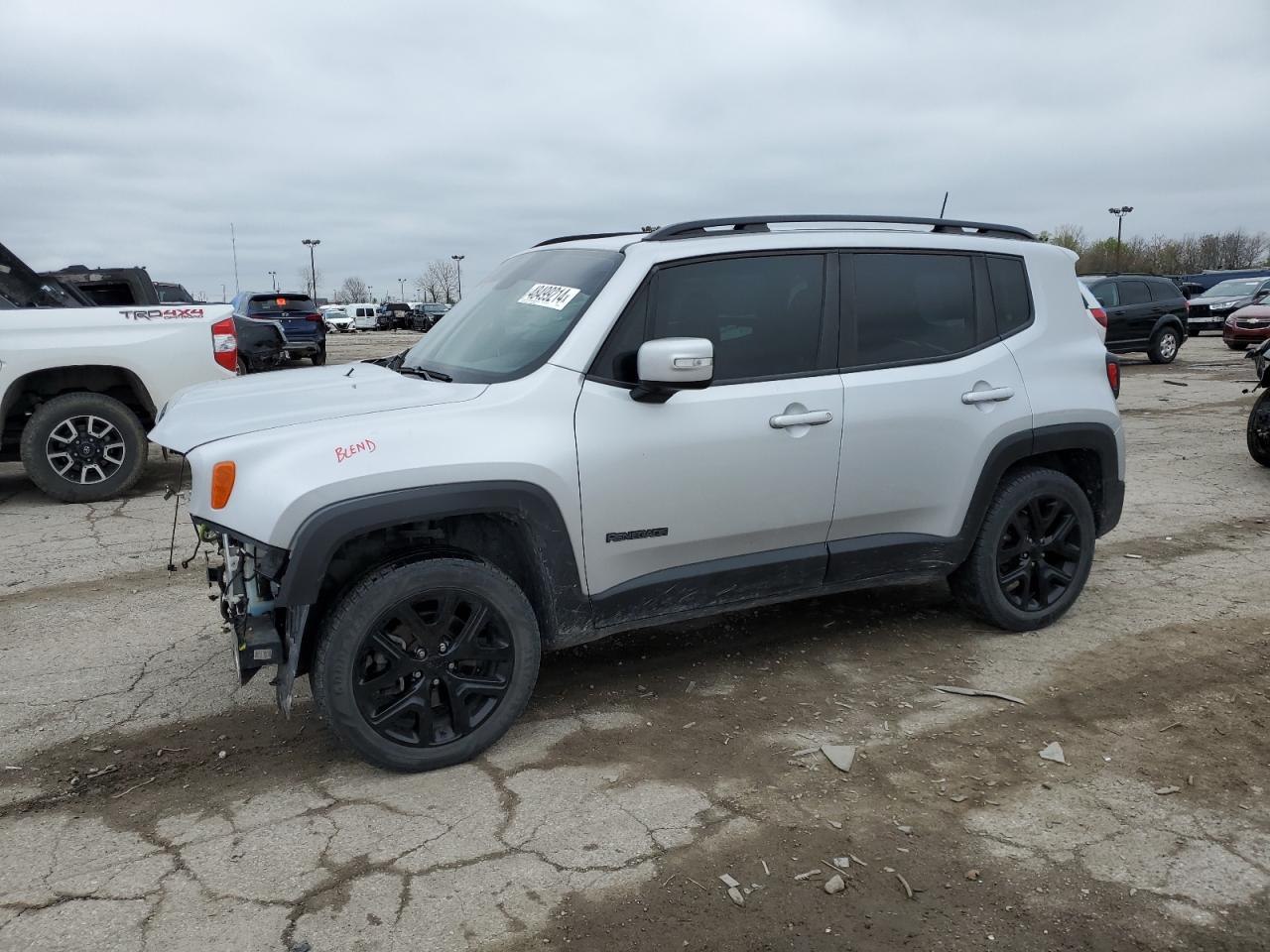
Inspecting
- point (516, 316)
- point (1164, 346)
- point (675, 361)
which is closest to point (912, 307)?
point (675, 361)

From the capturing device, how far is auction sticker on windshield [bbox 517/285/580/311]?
13.2ft

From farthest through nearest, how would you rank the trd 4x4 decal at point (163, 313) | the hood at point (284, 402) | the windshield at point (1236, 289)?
1. the windshield at point (1236, 289)
2. the trd 4x4 decal at point (163, 313)
3. the hood at point (284, 402)

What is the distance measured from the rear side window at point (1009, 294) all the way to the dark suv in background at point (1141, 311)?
15.4 meters

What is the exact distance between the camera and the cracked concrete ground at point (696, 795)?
9.21ft

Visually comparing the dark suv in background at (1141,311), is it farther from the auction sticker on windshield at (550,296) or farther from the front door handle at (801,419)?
the auction sticker on windshield at (550,296)

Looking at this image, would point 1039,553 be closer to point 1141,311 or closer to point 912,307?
point 912,307

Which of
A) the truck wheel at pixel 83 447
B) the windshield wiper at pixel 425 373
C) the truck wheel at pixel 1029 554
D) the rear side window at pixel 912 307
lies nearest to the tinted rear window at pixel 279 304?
the truck wheel at pixel 83 447

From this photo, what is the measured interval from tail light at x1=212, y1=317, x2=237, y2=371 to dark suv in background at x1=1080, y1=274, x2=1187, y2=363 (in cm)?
1546

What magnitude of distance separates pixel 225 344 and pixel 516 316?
5.24 meters

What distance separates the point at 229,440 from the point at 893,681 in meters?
2.85

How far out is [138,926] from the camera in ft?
9.12

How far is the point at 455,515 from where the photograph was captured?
11.6ft

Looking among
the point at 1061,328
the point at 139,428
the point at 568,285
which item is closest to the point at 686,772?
the point at 568,285

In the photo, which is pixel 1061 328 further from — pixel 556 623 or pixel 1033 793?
pixel 556 623
